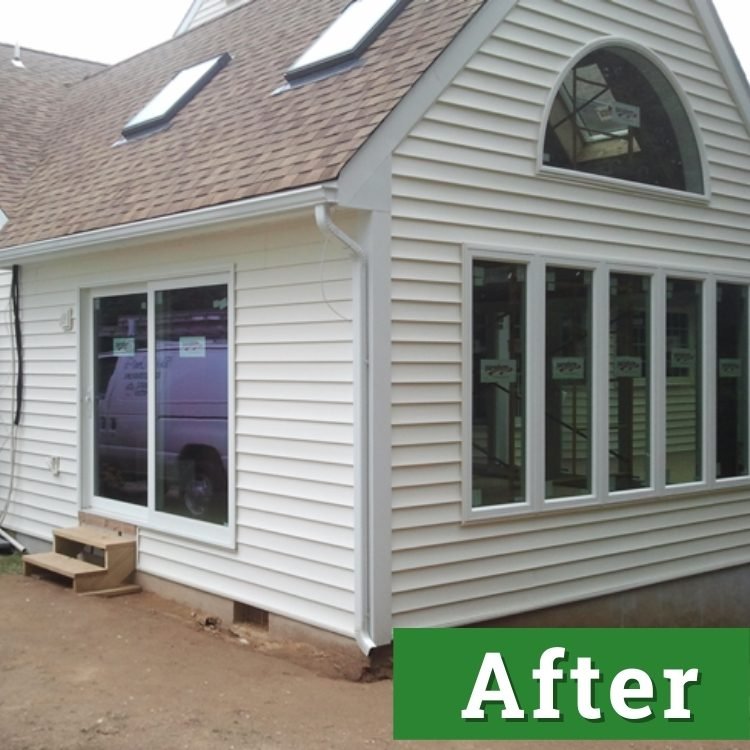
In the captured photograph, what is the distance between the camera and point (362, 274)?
6.03 meters

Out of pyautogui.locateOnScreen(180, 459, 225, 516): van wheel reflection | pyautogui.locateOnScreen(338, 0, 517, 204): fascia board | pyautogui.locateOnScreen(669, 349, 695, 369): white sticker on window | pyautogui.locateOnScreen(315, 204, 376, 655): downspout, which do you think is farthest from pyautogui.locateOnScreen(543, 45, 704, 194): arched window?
pyautogui.locateOnScreen(180, 459, 225, 516): van wheel reflection

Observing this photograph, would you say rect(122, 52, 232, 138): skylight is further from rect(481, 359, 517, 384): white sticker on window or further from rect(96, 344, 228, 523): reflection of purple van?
rect(481, 359, 517, 384): white sticker on window

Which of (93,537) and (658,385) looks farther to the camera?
(93,537)

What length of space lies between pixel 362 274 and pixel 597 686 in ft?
8.74

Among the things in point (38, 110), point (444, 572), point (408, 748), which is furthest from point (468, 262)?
point (38, 110)

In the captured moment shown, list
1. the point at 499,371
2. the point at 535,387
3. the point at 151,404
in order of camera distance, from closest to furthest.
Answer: the point at 499,371 → the point at 535,387 → the point at 151,404

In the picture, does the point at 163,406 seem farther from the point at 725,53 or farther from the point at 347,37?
the point at 725,53

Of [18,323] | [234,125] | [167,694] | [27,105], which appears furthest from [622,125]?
[27,105]

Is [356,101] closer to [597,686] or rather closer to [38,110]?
[597,686]

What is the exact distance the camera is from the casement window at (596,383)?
22.0 feet

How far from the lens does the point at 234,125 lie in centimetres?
777

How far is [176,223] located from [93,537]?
295 cm

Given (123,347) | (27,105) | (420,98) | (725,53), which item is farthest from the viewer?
(27,105)

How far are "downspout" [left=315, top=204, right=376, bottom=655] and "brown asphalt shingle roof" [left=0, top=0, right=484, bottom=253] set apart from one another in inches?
24.6
